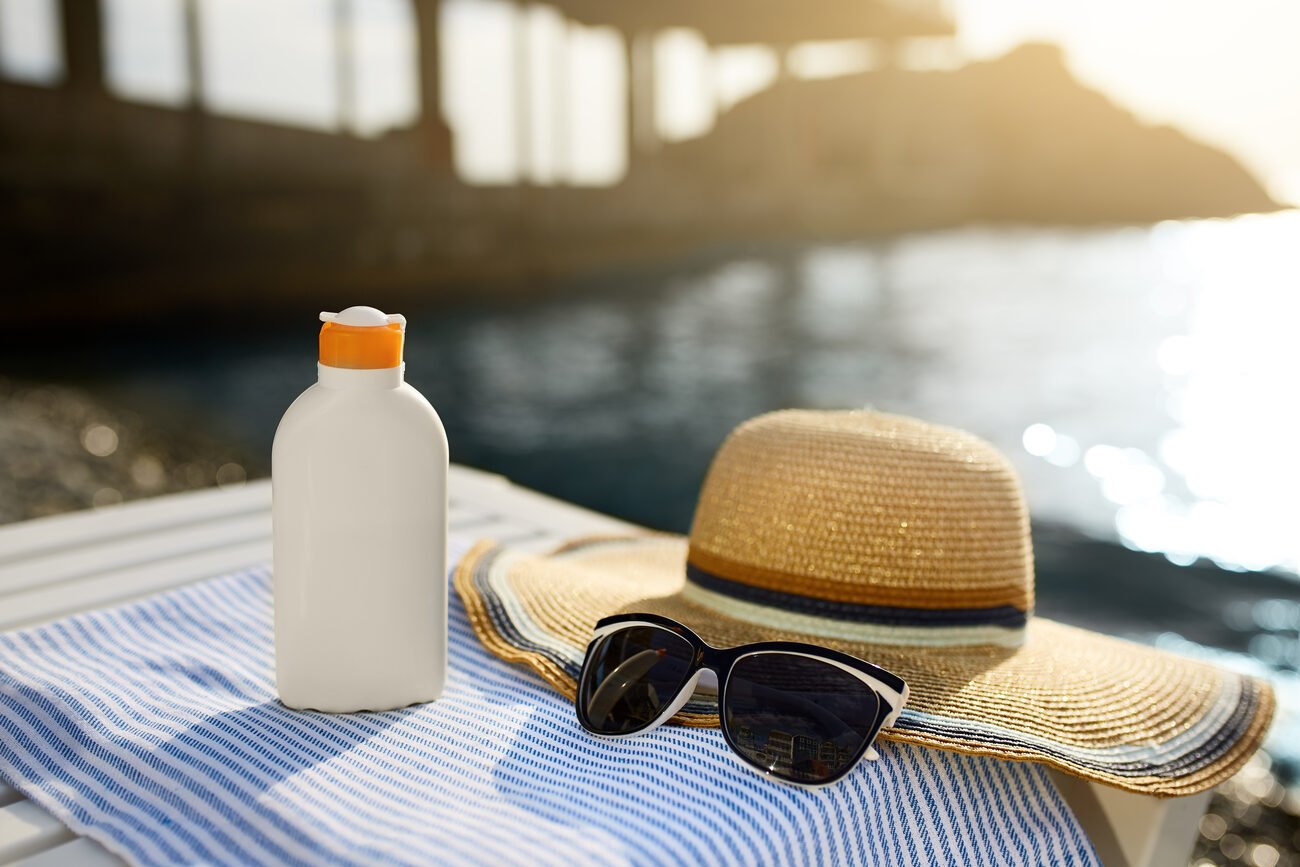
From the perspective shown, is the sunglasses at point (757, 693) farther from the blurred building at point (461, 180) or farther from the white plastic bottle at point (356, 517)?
the blurred building at point (461, 180)

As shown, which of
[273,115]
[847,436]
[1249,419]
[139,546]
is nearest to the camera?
[847,436]

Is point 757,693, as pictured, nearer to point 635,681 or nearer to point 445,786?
point 635,681

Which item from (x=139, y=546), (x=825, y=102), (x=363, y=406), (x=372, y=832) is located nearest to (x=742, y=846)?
(x=372, y=832)

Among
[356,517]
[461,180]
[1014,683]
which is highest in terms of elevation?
[461,180]

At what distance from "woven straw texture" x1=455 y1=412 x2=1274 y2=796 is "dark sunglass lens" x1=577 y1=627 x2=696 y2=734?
0.18 ft

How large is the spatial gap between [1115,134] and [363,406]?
2782cm

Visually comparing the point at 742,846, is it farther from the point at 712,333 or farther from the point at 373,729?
the point at 712,333

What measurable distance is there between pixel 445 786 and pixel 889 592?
389 mm

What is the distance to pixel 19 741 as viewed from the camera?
0.68 m

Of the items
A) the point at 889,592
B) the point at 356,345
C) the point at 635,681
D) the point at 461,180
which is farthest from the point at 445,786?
the point at 461,180

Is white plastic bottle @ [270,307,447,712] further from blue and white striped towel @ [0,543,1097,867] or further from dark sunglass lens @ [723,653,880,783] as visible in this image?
dark sunglass lens @ [723,653,880,783]

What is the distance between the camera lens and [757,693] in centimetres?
66

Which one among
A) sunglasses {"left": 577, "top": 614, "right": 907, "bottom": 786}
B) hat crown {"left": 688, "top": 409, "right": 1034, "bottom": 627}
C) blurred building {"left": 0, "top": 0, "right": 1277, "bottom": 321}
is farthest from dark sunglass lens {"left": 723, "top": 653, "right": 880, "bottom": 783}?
blurred building {"left": 0, "top": 0, "right": 1277, "bottom": 321}

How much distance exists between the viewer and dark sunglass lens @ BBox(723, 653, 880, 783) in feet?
2.08
